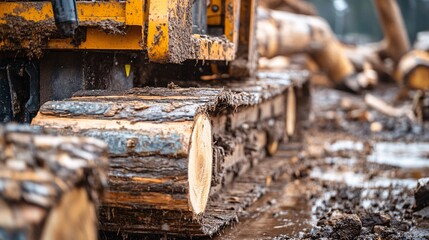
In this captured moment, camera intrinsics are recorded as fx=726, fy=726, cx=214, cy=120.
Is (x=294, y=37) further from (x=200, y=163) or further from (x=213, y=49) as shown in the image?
(x=200, y=163)

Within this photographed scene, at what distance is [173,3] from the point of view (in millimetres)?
3916

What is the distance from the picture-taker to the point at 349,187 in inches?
235

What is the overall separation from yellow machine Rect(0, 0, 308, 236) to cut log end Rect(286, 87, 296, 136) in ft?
8.75

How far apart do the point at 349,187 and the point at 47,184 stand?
4.31m

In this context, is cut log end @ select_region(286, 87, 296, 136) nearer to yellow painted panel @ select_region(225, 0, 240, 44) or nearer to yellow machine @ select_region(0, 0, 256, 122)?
yellow painted panel @ select_region(225, 0, 240, 44)

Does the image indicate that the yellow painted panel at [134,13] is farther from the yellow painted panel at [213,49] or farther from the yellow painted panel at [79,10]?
the yellow painted panel at [213,49]

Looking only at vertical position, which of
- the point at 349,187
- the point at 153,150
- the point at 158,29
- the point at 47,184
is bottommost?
the point at 349,187

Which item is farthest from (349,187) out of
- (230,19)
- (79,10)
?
(79,10)

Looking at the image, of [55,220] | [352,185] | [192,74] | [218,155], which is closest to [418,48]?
[352,185]

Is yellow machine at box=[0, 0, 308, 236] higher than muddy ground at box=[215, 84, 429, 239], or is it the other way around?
yellow machine at box=[0, 0, 308, 236]

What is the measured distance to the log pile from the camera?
73.7 inches

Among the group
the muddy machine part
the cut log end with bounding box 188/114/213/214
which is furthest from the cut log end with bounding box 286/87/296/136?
the muddy machine part

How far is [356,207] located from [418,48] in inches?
383

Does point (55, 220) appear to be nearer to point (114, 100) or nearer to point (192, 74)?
point (114, 100)
